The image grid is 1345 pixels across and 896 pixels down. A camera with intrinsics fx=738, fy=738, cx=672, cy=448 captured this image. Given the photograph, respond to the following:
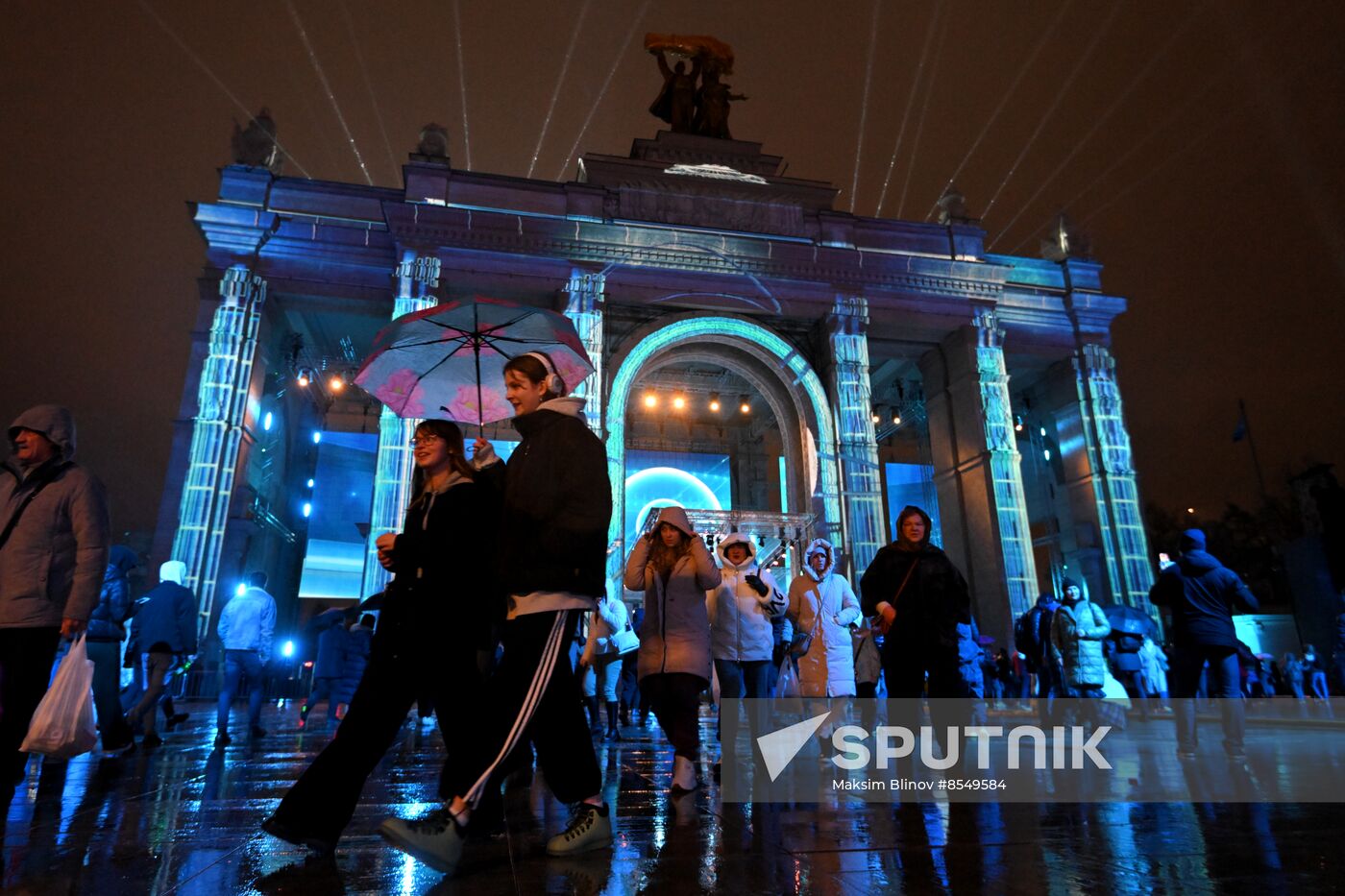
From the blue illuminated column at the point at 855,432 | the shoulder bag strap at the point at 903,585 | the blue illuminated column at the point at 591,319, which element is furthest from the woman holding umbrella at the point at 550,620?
the blue illuminated column at the point at 855,432

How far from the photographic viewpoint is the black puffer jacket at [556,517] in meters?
3.09

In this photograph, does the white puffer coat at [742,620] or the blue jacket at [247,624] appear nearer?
the white puffer coat at [742,620]

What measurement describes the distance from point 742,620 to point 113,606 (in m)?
5.43

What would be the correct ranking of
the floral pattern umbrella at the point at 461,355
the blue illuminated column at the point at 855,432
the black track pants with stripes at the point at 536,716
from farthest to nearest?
the blue illuminated column at the point at 855,432 < the floral pattern umbrella at the point at 461,355 < the black track pants with stripes at the point at 536,716

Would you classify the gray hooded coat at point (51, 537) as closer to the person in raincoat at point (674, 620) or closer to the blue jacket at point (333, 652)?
the person in raincoat at point (674, 620)

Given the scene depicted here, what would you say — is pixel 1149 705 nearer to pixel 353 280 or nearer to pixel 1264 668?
pixel 1264 668

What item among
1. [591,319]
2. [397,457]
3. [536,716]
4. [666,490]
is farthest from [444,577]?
[666,490]

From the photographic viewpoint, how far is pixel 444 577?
10.4 ft

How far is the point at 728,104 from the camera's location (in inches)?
998

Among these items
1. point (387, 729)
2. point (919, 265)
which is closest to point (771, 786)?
point (387, 729)

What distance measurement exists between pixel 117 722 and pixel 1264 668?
21.6m

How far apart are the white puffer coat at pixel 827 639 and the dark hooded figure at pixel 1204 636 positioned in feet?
8.24

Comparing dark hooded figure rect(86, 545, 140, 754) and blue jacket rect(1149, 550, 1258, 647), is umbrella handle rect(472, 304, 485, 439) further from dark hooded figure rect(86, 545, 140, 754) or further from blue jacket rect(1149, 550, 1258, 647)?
blue jacket rect(1149, 550, 1258, 647)

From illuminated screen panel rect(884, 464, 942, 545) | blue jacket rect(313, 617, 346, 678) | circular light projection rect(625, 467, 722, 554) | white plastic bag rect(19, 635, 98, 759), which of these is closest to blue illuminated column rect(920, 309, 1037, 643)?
illuminated screen panel rect(884, 464, 942, 545)
